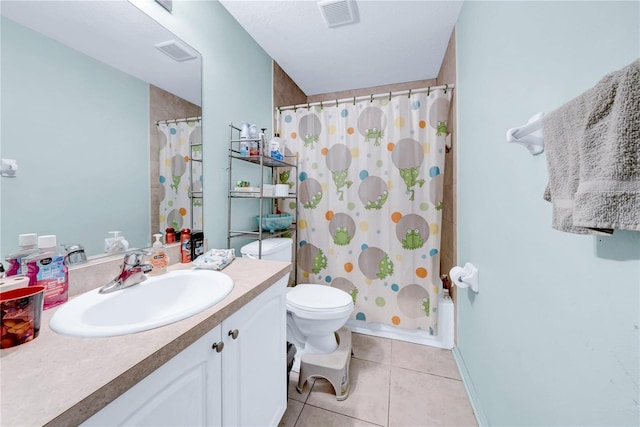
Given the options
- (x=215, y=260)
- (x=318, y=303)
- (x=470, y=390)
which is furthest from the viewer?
(x=318, y=303)

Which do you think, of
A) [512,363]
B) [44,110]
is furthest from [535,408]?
[44,110]

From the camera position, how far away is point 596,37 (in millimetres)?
521

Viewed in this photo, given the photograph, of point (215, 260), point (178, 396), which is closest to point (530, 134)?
point (178, 396)

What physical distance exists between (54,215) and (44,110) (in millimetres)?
327

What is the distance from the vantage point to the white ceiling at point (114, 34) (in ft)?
2.41

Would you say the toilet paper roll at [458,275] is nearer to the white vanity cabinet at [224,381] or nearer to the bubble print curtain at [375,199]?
the bubble print curtain at [375,199]

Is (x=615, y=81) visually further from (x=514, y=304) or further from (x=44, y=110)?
(x=44, y=110)

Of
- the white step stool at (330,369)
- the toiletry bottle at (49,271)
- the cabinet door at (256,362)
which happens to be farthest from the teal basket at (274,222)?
the toiletry bottle at (49,271)

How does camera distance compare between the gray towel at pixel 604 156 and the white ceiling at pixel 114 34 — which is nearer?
the gray towel at pixel 604 156

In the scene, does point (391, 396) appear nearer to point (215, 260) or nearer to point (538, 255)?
point (538, 255)

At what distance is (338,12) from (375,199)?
1277 mm

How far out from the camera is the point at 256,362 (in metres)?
0.89

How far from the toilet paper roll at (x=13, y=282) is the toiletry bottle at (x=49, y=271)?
0.01 m

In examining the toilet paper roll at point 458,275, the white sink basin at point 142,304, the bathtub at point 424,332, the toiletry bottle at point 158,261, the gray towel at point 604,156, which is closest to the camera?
the gray towel at point 604,156
